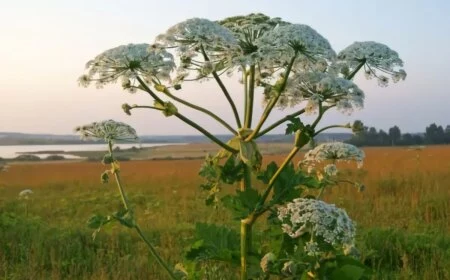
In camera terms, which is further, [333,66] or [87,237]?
[87,237]

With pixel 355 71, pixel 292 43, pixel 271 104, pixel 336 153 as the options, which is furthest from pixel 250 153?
pixel 336 153

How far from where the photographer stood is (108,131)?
3.48 m

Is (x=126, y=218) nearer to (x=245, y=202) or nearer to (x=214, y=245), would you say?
(x=214, y=245)

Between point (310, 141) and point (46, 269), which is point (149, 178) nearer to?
point (46, 269)

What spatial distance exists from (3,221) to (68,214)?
474 centimetres

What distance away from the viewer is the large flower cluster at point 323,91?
2762 millimetres

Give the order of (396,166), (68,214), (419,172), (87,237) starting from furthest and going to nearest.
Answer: (396,166) < (419,172) < (68,214) < (87,237)

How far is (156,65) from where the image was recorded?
290 cm

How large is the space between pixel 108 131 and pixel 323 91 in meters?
1.39

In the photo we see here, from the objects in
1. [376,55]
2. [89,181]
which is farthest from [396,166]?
[376,55]

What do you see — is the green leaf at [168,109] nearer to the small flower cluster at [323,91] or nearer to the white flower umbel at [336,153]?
the small flower cluster at [323,91]

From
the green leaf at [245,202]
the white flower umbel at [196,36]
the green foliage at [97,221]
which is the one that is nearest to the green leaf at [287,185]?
the green leaf at [245,202]

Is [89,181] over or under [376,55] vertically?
under

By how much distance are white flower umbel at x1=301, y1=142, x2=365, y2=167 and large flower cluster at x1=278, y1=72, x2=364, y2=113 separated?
102cm
